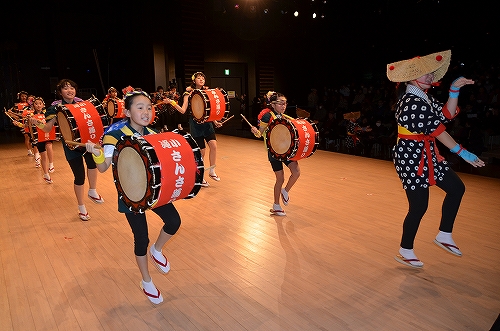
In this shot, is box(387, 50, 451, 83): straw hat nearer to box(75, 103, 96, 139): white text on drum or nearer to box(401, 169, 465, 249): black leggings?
box(401, 169, 465, 249): black leggings

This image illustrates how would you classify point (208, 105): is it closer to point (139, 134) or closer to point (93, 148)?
point (139, 134)

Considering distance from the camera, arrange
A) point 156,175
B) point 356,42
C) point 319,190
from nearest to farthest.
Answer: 1. point 156,175
2. point 319,190
3. point 356,42

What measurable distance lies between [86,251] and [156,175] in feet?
5.84

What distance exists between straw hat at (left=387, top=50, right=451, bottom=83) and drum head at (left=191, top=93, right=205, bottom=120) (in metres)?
3.13

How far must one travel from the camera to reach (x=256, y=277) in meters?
3.01

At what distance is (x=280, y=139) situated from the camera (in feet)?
13.4

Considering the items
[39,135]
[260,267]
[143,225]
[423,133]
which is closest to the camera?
[143,225]

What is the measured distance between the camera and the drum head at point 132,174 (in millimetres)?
2383

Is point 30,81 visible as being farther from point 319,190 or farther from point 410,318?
point 410,318

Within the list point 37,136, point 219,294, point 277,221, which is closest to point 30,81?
point 37,136

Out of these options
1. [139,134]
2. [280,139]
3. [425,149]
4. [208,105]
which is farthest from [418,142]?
[208,105]

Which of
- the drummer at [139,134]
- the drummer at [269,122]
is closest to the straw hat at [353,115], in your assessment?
the drummer at [269,122]

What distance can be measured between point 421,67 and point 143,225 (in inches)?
82.9

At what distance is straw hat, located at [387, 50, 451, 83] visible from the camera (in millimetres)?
2682
